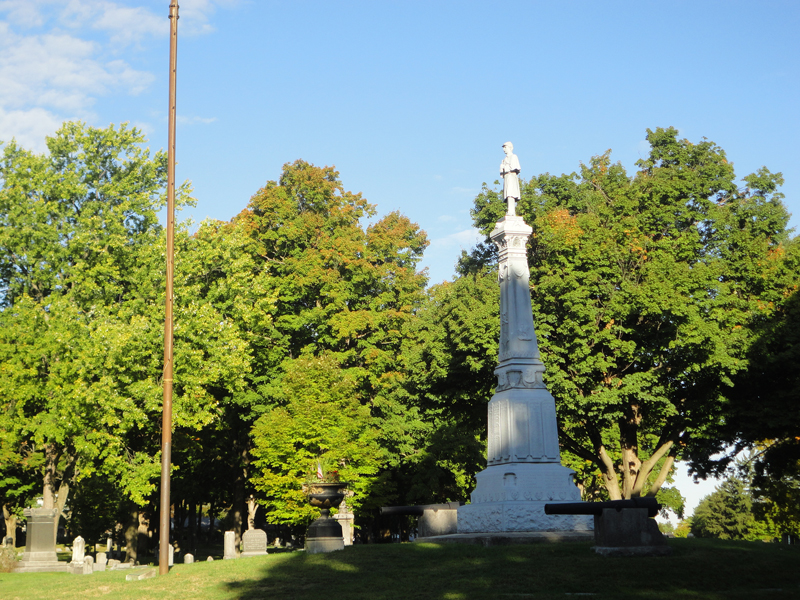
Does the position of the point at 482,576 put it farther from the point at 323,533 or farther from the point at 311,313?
the point at 311,313

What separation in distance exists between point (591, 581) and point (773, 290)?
21830 millimetres

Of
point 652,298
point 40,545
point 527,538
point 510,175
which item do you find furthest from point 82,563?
point 652,298

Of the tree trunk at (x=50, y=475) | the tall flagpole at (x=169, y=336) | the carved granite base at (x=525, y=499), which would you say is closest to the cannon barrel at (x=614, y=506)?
the carved granite base at (x=525, y=499)

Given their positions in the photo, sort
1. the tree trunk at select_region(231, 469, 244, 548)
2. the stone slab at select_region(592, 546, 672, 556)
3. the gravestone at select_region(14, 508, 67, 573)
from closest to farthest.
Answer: the stone slab at select_region(592, 546, 672, 556)
the gravestone at select_region(14, 508, 67, 573)
the tree trunk at select_region(231, 469, 244, 548)

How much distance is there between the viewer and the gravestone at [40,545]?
92.5 feet

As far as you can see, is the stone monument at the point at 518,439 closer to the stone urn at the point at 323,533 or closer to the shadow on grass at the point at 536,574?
the shadow on grass at the point at 536,574

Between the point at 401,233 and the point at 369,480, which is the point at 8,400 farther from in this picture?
the point at 401,233

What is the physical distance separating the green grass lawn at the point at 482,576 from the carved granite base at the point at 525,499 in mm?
2329

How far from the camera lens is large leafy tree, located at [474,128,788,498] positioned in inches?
1135

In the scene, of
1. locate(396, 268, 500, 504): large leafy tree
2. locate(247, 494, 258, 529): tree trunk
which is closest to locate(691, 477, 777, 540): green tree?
locate(396, 268, 500, 504): large leafy tree

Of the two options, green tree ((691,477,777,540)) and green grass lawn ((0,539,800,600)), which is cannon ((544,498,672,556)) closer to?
green grass lawn ((0,539,800,600))

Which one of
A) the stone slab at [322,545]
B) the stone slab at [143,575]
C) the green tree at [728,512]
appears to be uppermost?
the stone slab at [322,545]

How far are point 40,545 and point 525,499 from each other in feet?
67.4

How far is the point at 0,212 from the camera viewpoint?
34.6 meters
